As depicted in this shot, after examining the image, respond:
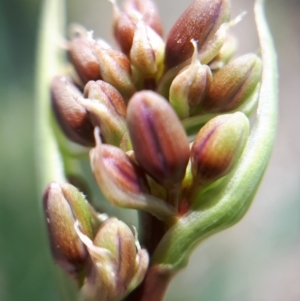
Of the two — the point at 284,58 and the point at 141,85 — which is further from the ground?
the point at 284,58

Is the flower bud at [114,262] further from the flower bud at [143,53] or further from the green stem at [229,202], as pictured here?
the flower bud at [143,53]

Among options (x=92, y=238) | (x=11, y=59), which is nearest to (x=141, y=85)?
(x=92, y=238)

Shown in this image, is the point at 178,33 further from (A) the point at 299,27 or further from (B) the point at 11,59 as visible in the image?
(A) the point at 299,27

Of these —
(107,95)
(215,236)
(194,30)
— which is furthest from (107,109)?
(215,236)

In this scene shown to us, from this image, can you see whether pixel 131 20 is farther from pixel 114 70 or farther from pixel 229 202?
pixel 229 202

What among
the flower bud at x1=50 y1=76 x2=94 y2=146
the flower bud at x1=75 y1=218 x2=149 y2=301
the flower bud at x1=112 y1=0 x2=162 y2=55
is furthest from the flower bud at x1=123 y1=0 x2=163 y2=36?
the flower bud at x1=75 y1=218 x2=149 y2=301
